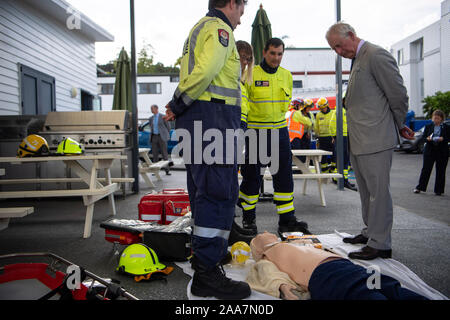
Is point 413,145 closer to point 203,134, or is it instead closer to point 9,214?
point 203,134

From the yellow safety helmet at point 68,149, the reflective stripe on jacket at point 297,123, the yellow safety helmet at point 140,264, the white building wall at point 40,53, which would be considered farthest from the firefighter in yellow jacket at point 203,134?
the white building wall at point 40,53

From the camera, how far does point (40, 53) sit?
34.3 ft

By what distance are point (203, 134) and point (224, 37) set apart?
69 centimetres

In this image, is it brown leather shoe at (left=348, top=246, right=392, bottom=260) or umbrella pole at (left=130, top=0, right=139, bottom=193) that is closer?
brown leather shoe at (left=348, top=246, right=392, bottom=260)

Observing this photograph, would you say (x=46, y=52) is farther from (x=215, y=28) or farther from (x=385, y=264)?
(x=385, y=264)

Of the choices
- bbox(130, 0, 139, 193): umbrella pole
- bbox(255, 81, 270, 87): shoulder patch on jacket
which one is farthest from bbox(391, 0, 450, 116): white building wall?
bbox(255, 81, 270, 87): shoulder patch on jacket

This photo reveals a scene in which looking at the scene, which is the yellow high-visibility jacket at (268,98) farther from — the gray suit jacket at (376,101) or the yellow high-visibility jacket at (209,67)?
the yellow high-visibility jacket at (209,67)

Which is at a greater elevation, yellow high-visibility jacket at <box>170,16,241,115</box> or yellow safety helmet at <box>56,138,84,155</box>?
yellow high-visibility jacket at <box>170,16,241,115</box>

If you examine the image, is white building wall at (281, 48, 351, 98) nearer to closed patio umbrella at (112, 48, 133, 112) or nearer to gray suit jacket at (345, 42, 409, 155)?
closed patio umbrella at (112, 48, 133, 112)

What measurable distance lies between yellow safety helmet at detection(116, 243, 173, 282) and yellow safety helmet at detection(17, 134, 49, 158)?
2265 mm

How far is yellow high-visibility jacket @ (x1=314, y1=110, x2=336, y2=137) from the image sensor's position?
29.3ft

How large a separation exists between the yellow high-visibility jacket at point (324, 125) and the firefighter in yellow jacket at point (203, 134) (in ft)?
22.7

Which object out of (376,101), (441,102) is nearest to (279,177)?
(376,101)

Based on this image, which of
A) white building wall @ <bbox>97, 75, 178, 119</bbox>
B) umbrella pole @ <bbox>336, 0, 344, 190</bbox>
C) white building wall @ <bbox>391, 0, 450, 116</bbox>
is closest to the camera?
umbrella pole @ <bbox>336, 0, 344, 190</bbox>
